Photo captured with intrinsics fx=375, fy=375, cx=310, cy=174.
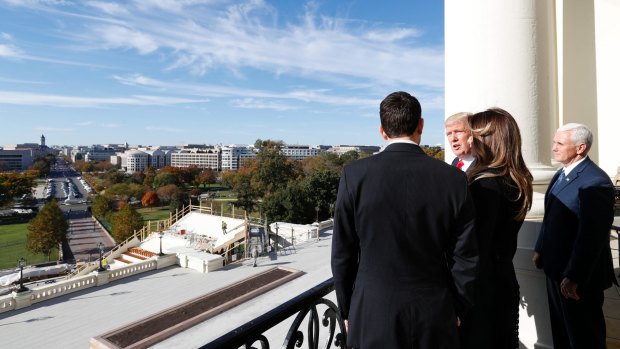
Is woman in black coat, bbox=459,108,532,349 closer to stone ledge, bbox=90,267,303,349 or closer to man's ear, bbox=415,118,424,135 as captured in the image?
man's ear, bbox=415,118,424,135

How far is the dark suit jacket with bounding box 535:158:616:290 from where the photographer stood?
2.46 meters

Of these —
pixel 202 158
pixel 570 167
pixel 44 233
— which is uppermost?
pixel 202 158

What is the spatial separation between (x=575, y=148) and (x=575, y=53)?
19.8ft

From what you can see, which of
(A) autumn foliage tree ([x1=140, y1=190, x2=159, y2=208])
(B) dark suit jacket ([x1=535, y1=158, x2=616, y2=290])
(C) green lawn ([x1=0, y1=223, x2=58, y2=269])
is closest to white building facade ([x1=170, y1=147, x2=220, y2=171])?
(A) autumn foliage tree ([x1=140, y1=190, x2=159, y2=208])

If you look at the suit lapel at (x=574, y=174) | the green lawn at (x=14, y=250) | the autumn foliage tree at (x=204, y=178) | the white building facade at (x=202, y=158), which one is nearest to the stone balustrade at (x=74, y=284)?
the suit lapel at (x=574, y=174)

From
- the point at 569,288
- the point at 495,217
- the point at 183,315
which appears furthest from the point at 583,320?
the point at 183,315

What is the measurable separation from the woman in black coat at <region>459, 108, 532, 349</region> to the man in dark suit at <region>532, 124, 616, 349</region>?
54 cm

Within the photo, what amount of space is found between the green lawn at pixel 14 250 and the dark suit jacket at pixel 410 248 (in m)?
45.4

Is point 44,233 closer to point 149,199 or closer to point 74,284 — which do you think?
point 74,284

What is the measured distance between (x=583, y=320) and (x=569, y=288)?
302mm

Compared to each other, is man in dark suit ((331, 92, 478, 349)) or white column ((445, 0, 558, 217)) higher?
white column ((445, 0, 558, 217))

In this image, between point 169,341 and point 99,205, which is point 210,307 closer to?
point 169,341

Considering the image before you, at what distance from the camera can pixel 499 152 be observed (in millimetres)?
2197

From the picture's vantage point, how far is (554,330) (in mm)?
2766
